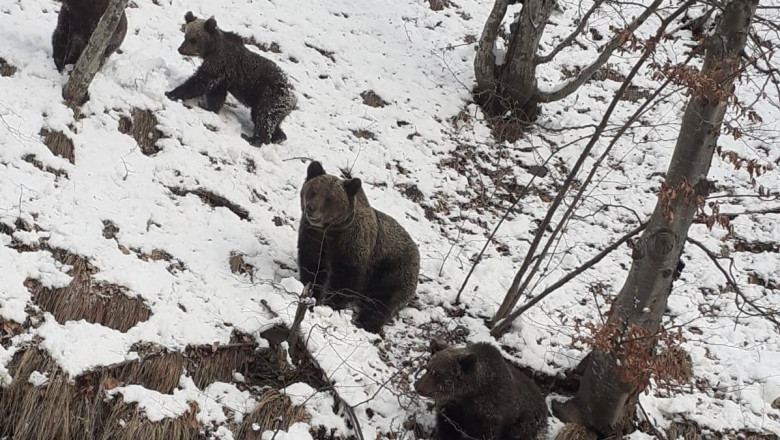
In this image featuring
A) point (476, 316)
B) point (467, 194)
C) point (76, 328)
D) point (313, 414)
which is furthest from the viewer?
point (467, 194)

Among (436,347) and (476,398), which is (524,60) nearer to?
(436,347)

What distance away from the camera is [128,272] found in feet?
19.5

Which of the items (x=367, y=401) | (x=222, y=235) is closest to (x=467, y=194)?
(x=222, y=235)

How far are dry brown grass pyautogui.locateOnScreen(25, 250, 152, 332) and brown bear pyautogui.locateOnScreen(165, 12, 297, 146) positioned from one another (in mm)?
3576

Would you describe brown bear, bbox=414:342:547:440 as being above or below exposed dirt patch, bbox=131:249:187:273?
below

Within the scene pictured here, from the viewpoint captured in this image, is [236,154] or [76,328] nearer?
[76,328]

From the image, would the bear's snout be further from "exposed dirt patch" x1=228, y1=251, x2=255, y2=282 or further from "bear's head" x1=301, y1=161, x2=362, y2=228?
"exposed dirt patch" x1=228, y1=251, x2=255, y2=282

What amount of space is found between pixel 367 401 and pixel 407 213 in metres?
3.59

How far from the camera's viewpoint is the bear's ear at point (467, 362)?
19.7 ft

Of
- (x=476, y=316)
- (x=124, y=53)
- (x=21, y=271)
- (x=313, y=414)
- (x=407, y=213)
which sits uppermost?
(x=124, y=53)

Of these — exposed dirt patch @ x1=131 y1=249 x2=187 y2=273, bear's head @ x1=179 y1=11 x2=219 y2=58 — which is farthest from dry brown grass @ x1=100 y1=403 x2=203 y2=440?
bear's head @ x1=179 y1=11 x2=219 y2=58

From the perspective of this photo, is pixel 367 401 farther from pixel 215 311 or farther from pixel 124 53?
pixel 124 53

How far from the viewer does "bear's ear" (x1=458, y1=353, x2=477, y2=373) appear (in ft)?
19.7

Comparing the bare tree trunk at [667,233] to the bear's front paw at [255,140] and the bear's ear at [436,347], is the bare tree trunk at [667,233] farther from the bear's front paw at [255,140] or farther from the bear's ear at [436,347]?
the bear's front paw at [255,140]
